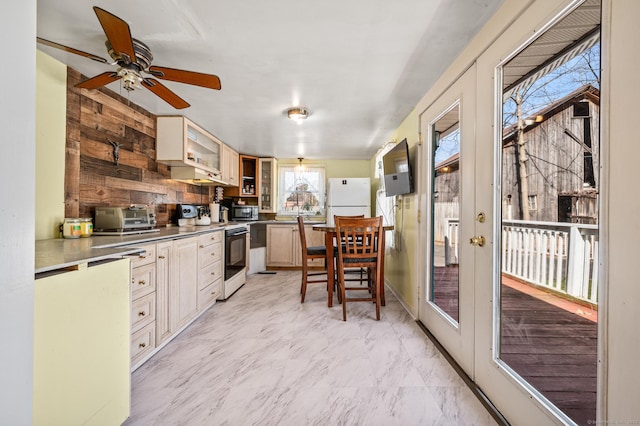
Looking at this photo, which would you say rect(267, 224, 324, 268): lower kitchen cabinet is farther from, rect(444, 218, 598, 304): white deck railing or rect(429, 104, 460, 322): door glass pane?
rect(444, 218, 598, 304): white deck railing

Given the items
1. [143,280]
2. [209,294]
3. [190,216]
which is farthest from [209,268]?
[143,280]

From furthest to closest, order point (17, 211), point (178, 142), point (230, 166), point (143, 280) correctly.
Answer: point (230, 166), point (178, 142), point (143, 280), point (17, 211)

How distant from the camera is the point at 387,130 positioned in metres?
3.57

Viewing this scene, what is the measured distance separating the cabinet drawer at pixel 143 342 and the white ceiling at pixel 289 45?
1.91m

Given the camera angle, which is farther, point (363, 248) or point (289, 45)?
point (363, 248)

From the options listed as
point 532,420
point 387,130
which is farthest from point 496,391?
point 387,130

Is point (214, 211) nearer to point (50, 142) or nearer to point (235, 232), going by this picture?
point (235, 232)

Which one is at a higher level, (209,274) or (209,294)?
(209,274)

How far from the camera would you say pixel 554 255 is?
1.15 metres

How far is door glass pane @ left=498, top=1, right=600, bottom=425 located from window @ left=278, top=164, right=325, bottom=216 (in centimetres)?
431

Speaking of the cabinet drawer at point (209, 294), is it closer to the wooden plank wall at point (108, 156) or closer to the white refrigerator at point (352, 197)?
the wooden plank wall at point (108, 156)

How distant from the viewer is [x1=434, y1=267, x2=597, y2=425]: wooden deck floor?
1019 millimetres

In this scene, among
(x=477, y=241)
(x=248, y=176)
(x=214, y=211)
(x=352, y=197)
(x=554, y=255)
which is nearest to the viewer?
(x=554, y=255)

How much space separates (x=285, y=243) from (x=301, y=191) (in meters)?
1.23
